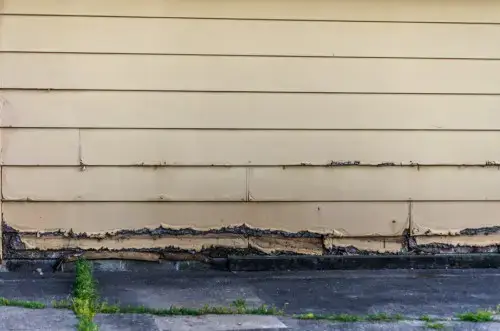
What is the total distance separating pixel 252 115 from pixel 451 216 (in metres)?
2.08

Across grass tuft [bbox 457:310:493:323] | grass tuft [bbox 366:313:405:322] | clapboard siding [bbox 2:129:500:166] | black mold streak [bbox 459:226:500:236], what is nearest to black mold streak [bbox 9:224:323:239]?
clapboard siding [bbox 2:129:500:166]

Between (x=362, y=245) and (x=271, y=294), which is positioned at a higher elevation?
(x=362, y=245)

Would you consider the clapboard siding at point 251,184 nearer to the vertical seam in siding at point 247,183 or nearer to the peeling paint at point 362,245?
the vertical seam in siding at point 247,183

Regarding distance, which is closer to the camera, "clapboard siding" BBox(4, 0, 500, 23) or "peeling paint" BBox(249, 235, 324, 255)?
"clapboard siding" BBox(4, 0, 500, 23)

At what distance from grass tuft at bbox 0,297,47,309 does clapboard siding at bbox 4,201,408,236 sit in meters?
1.12

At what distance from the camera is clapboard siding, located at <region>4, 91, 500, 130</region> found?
209 inches

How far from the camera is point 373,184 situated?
5582mm

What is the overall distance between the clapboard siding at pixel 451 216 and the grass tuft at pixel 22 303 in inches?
131

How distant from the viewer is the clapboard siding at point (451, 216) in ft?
18.6

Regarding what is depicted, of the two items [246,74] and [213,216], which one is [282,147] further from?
[213,216]

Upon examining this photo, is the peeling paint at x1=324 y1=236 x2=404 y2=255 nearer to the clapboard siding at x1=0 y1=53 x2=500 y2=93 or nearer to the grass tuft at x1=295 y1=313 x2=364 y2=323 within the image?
the clapboard siding at x1=0 y1=53 x2=500 y2=93

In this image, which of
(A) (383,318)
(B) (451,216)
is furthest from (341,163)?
(A) (383,318)

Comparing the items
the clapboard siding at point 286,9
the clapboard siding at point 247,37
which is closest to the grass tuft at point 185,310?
the clapboard siding at point 247,37

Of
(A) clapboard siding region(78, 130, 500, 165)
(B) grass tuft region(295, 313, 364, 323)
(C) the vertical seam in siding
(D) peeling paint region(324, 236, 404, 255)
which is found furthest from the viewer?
(D) peeling paint region(324, 236, 404, 255)
